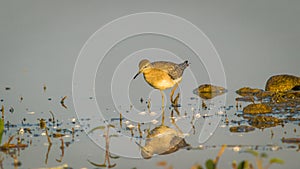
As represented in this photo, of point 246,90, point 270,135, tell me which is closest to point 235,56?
point 246,90

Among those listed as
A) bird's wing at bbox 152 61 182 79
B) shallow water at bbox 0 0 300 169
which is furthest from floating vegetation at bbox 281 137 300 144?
bird's wing at bbox 152 61 182 79

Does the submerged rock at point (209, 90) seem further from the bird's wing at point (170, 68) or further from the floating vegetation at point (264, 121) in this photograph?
the floating vegetation at point (264, 121)

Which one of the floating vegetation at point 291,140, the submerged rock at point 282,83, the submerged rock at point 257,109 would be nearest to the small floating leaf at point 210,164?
the floating vegetation at point 291,140

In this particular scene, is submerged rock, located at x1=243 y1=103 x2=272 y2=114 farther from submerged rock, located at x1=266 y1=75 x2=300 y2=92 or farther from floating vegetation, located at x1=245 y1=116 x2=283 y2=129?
submerged rock, located at x1=266 y1=75 x2=300 y2=92

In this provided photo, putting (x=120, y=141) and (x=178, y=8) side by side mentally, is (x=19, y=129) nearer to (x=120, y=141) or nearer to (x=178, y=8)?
(x=120, y=141)

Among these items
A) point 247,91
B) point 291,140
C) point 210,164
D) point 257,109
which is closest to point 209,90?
point 247,91
